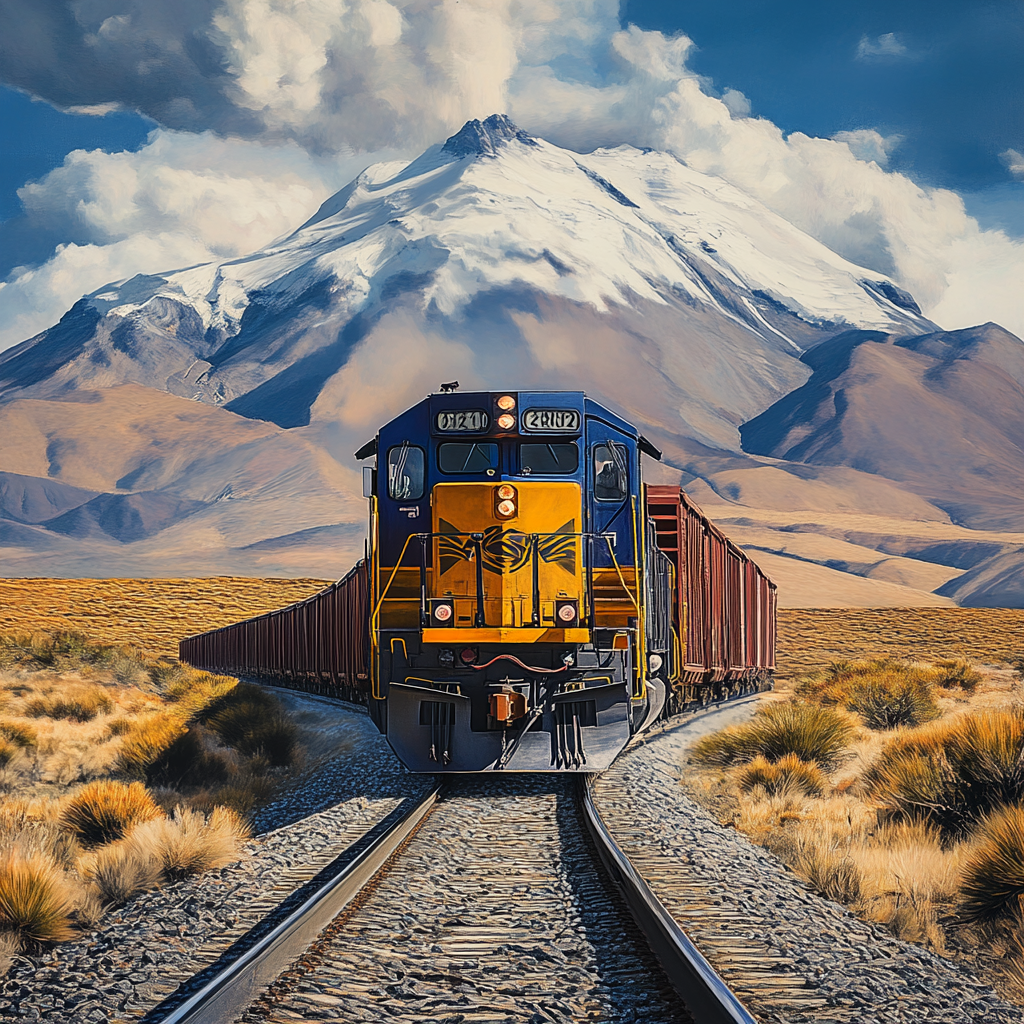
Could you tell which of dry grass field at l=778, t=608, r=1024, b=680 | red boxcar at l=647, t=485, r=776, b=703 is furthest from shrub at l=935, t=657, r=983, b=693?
dry grass field at l=778, t=608, r=1024, b=680

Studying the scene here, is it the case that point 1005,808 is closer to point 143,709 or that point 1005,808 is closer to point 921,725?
point 921,725

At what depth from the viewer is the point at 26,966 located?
6250 millimetres

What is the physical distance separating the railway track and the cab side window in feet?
13.7

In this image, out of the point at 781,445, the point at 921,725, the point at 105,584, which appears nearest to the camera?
the point at 921,725

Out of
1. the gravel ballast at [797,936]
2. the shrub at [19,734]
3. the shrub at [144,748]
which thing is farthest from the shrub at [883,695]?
the shrub at [19,734]

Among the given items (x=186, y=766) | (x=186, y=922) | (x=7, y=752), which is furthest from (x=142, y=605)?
(x=186, y=922)

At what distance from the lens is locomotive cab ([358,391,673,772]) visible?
11.3m

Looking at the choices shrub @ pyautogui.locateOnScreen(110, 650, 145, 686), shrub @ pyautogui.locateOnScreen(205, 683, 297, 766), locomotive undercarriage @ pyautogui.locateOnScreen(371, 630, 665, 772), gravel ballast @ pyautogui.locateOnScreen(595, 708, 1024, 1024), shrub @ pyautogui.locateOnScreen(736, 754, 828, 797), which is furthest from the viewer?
shrub @ pyautogui.locateOnScreen(110, 650, 145, 686)

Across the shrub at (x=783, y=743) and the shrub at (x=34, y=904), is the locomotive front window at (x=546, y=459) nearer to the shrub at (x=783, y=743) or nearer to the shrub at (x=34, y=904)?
the shrub at (x=783, y=743)

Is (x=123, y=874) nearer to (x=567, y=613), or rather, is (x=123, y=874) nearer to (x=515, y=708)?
(x=515, y=708)

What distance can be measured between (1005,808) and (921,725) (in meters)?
10.1

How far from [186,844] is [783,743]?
27.6 ft

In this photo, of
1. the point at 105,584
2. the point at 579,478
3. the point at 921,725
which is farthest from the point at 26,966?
the point at 105,584

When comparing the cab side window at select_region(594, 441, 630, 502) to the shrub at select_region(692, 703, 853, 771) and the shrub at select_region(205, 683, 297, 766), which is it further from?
the shrub at select_region(205, 683, 297, 766)
